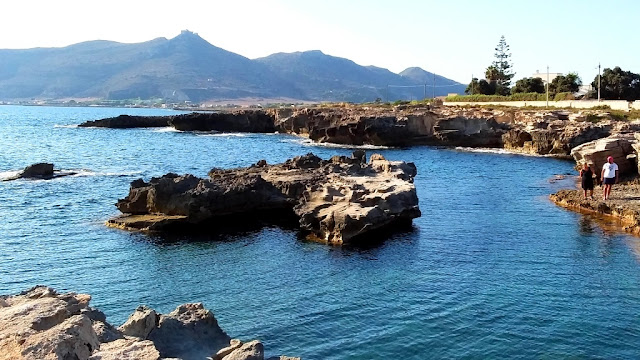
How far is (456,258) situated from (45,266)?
54.4 ft

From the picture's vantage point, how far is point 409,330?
54.3ft

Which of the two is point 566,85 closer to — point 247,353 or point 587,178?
point 587,178

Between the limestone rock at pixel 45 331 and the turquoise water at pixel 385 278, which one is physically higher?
the limestone rock at pixel 45 331

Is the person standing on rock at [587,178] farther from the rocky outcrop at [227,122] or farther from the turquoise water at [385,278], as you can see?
the rocky outcrop at [227,122]

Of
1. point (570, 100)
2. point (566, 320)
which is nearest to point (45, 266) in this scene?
point (566, 320)

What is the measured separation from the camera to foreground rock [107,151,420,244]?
27688 millimetres

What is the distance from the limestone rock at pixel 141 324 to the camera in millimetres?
11352

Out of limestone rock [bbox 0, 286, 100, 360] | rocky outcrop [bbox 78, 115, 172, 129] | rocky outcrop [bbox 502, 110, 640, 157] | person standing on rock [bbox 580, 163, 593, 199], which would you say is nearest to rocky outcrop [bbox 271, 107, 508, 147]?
rocky outcrop [bbox 502, 110, 640, 157]

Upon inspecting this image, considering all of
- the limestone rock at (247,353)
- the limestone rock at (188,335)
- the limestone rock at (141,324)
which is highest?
the limestone rock at (141,324)

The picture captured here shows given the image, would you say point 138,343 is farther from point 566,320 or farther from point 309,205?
point 309,205

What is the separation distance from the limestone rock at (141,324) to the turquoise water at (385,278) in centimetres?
434

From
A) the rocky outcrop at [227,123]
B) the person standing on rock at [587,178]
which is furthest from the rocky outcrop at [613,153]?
the rocky outcrop at [227,123]

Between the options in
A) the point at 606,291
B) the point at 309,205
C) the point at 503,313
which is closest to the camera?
the point at 503,313

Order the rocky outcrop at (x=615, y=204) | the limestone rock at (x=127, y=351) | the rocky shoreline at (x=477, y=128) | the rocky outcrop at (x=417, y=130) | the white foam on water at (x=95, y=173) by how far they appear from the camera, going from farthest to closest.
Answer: the rocky outcrop at (x=417, y=130), the rocky shoreline at (x=477, y=128), the white foam on water at (x=95, y=173), the rocky outcrop at (x=615, y=204), the limestone rock at (x=127, y=351)
